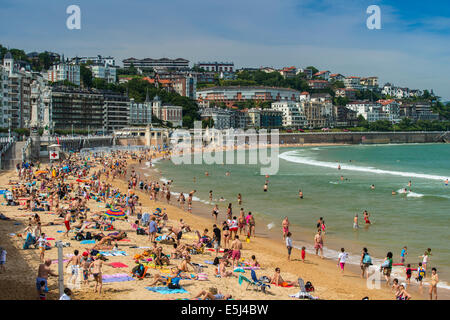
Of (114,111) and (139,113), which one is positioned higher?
(114,111)

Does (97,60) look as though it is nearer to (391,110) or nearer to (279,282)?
(391,110)

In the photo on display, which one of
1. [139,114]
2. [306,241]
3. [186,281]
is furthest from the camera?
[139,114]

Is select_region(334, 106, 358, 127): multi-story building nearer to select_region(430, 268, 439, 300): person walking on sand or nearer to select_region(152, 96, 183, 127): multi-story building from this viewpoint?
select_region(152, 96, 183, 127): multi-story building

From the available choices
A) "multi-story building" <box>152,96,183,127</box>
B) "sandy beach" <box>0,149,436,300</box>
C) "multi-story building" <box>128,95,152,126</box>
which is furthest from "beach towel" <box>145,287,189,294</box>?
"multi-story building" <box>152,96,183,127</box>

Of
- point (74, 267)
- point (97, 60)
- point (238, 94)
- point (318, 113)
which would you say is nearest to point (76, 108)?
point (97, 60)

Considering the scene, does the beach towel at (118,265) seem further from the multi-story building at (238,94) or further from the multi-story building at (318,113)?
the multi-story building at (238,94)

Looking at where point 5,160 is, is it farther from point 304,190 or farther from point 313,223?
point 313,223

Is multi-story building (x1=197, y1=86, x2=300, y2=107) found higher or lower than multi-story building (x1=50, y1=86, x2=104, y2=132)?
higher
